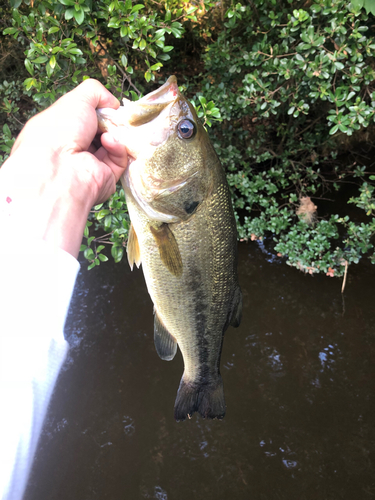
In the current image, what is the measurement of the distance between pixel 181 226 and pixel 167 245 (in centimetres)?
11

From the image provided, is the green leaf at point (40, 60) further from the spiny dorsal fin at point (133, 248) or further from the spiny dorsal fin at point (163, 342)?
the spiny dorsal fin at point (163, 342)

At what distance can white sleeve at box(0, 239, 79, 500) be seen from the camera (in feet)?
2.35

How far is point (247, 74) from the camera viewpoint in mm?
2309

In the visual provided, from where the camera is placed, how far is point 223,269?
1.47m

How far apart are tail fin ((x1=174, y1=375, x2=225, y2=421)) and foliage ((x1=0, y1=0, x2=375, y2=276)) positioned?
39.9 inches

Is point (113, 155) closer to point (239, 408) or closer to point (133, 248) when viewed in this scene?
point (133, 248)

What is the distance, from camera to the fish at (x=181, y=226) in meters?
1.18

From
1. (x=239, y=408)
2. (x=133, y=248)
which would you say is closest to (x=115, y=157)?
(x=133, y=248)

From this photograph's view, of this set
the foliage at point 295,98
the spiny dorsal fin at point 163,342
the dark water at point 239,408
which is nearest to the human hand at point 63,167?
the spiny dorsal fin at point 163,342

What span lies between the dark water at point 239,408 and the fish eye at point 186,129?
235cm

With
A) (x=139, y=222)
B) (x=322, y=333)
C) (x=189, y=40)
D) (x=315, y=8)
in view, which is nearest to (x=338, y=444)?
(x=322, y=333)

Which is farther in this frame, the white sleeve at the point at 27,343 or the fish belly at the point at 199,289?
the fish belly at the point at 199,289

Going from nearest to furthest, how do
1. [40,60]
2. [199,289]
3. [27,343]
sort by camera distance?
[27,343] < [199,289] < [40,60]

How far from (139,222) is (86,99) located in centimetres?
55
